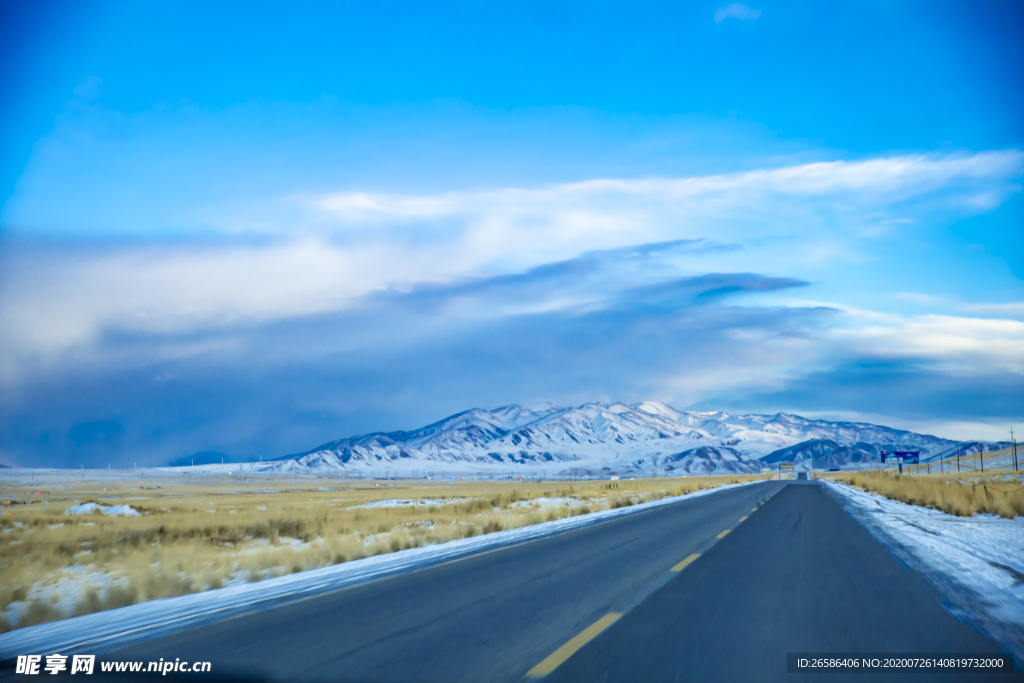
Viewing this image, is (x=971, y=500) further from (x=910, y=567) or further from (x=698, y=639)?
(x=698, y=639)

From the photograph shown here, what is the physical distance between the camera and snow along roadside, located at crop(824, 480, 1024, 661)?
299 inches

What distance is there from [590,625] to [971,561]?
29.0ft

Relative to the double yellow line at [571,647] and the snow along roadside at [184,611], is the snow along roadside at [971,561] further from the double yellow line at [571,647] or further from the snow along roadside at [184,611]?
the snow along roadside at [184,611]

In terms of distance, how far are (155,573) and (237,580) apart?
1.43 meters

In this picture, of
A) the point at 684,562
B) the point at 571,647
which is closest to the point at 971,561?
the point at 684,562

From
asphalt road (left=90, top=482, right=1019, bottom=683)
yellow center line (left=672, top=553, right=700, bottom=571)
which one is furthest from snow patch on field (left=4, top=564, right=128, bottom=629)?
yellow center line (left=672, top=553, right=700, bottom=571)

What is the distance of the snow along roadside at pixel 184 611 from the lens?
22.3 ft

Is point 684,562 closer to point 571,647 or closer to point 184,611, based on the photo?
point 571,647

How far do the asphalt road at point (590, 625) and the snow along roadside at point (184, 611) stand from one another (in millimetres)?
422

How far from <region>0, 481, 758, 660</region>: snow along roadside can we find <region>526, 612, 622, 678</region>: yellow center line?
416 cm

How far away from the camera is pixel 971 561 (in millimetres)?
11953

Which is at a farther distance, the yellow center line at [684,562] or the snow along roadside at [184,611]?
the yellow center line at [684,562]

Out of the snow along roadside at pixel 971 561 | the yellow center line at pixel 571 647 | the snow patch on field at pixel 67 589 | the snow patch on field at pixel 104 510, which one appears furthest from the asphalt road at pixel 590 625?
the snow patch on field at pixel 104 510

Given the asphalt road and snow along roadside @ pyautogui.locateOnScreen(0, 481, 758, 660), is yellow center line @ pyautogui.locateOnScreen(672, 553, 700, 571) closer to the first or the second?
the asphalt road
